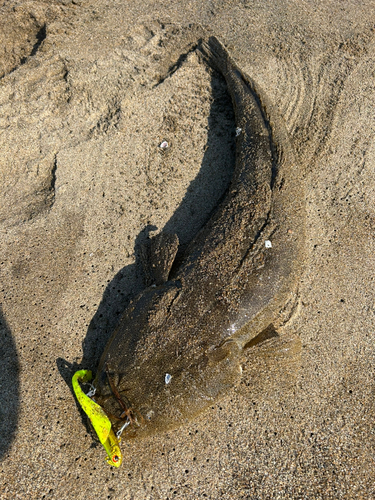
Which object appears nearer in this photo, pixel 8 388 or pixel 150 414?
pixel 150 414

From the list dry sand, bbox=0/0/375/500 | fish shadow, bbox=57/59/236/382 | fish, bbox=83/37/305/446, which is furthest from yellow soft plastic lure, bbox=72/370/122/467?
fish shadow, bbox=57/59/236/382

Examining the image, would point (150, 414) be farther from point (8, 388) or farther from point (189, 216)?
point (189, 216)

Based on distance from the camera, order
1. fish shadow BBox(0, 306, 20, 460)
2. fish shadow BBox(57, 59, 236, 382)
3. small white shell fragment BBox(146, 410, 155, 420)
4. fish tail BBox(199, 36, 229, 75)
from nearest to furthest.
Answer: small white shell fragment BBox(146, 410, 155, 420), fish shadow BBox(0, 306, 20, 460), fish shadow BBox(57, 59, 236, 382), fish tail BBox(199, 36, 229, 75)

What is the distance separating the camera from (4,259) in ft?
12.3

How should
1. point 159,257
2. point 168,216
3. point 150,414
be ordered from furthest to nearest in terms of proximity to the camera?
point 168,216 → point 159,257 → point 150,414

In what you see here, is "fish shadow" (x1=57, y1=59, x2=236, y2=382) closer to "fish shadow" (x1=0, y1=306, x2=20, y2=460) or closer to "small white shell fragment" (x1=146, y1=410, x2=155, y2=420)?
"fish shadow" (x1=0, y1=306, x2=20, y2=460)

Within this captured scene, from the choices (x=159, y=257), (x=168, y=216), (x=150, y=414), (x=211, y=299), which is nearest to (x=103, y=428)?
(x=150, y=414)

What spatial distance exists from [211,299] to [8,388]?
2125mm

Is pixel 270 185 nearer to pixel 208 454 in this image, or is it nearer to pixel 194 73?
pixel 194 73

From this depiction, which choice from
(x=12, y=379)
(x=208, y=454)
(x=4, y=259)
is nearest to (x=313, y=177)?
(x=208, y=454)

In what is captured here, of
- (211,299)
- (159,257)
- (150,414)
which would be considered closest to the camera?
(150,414)

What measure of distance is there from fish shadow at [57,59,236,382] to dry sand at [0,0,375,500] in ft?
0.06

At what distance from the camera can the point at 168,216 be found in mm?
4039

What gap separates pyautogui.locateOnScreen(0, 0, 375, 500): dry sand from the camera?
127 inches
